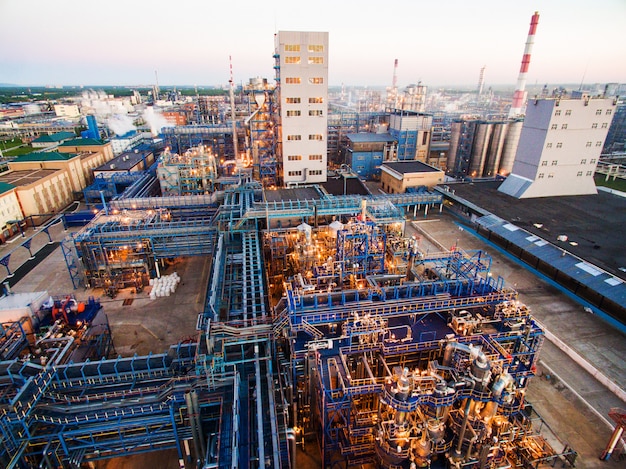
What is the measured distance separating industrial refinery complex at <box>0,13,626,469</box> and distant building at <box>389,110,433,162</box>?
13411 millimetres

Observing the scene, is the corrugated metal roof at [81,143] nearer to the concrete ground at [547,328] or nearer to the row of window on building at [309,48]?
the concrete ground at [547,328]

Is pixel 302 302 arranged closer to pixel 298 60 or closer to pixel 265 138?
pixel 298 60

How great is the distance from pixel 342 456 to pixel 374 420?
130 inches

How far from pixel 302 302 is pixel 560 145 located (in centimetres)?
4117

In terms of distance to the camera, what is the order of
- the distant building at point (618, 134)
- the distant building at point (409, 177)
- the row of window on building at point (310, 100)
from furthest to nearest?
the distant building at point (618, 134), the distant building at point (409, 177), the row of window on building at point (310, 100)

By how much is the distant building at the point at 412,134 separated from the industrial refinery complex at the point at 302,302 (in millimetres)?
13411

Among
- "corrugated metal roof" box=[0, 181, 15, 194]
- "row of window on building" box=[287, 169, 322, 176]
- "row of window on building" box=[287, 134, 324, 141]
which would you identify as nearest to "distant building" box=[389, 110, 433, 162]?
"row of window on building" box=[287, 169, 322, 176]

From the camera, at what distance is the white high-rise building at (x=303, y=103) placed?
1572 inches

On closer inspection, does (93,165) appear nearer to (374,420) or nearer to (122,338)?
(122,338)

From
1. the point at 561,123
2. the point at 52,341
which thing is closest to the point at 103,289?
the point at 52,341

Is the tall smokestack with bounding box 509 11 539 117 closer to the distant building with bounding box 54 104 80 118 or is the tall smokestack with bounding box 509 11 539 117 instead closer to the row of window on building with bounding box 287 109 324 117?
the row of window on building with bounding box 287 109 324 117

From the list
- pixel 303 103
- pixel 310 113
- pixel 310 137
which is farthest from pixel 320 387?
pixel 303 103

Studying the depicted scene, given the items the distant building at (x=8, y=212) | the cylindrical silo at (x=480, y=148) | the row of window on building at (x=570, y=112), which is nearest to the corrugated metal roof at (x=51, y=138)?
the distant building at (x=8, y=212)

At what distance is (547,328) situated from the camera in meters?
25.4
